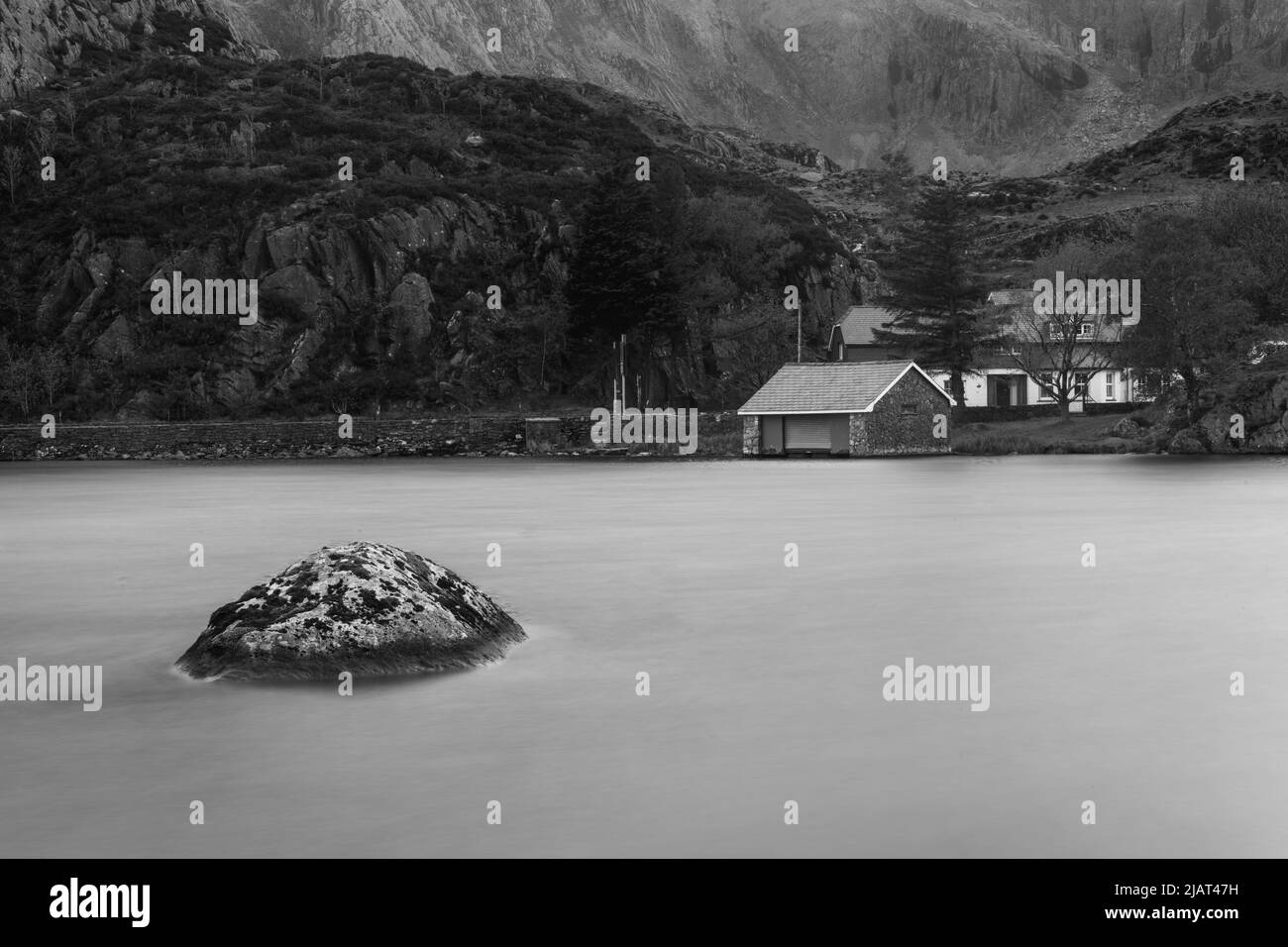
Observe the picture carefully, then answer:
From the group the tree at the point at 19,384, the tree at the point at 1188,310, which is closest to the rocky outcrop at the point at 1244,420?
the tree at the point at 1188,310

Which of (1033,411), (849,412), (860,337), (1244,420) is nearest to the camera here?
(1244,420)

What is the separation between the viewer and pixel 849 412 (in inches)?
3182

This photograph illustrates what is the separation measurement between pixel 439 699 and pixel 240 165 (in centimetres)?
10500

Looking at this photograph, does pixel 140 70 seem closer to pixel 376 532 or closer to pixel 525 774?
pixel 376 532

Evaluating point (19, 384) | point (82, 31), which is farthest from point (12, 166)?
point (82, 31)

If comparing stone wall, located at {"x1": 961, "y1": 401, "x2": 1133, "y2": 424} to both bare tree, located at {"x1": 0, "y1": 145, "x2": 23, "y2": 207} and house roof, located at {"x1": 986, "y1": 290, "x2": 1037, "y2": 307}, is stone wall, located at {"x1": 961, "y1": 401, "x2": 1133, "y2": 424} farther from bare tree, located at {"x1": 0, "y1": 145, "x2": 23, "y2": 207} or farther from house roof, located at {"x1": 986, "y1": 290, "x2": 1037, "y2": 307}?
bare tree, located at {"x1": 0, "y1": 145, "x2": 23, "y2": 207}

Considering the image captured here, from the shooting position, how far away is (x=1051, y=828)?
9.23m

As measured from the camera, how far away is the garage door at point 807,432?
274ft

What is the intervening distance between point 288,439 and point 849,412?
114 feet

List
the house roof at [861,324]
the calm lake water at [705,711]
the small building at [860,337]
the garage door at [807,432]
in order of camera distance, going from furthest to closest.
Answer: the house roof at [861,324] → the small building at [860,337] → the garage door at [807,432] → the calm lake water at [705,711]

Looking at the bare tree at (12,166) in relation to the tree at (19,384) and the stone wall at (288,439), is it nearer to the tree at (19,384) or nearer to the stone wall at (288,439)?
the tree at (19,384)

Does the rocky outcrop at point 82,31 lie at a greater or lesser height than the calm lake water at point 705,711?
greater

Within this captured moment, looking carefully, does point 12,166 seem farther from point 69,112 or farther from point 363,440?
point 363,440

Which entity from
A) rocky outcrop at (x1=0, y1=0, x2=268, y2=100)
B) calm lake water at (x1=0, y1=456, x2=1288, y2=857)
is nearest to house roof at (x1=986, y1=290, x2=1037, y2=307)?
calm lake water at (x1=0, y1=456, x2=1288, y2=857)
